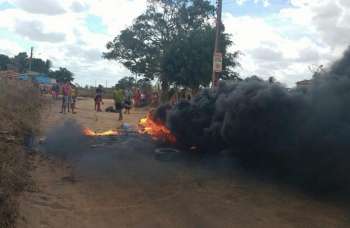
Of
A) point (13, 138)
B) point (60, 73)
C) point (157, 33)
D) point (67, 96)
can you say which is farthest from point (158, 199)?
point (60, 73)

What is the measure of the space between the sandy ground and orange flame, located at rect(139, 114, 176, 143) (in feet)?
9.11

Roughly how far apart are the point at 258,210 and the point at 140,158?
608cm

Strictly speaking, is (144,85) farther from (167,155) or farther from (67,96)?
(167,155)

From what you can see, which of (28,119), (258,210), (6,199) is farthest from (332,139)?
(28,119)

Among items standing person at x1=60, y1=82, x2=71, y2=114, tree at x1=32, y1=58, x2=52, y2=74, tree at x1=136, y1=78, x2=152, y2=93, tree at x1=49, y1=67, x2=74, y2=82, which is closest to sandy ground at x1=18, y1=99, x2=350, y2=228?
standing person at x1=60, y1=82, x2=71, y2=114

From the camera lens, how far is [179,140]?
1691cm

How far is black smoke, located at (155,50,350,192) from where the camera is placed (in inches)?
423

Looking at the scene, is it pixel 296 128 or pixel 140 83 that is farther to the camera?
pixel 140 83

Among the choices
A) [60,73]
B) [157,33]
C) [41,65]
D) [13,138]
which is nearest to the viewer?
[13,138]

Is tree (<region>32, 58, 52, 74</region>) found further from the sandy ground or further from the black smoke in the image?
the black smoke

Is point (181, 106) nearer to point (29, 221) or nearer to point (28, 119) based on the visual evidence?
point (28, 119)

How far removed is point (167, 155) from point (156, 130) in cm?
411

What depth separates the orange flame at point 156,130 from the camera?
17.5m

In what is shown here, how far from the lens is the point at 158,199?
10977 millimetres
